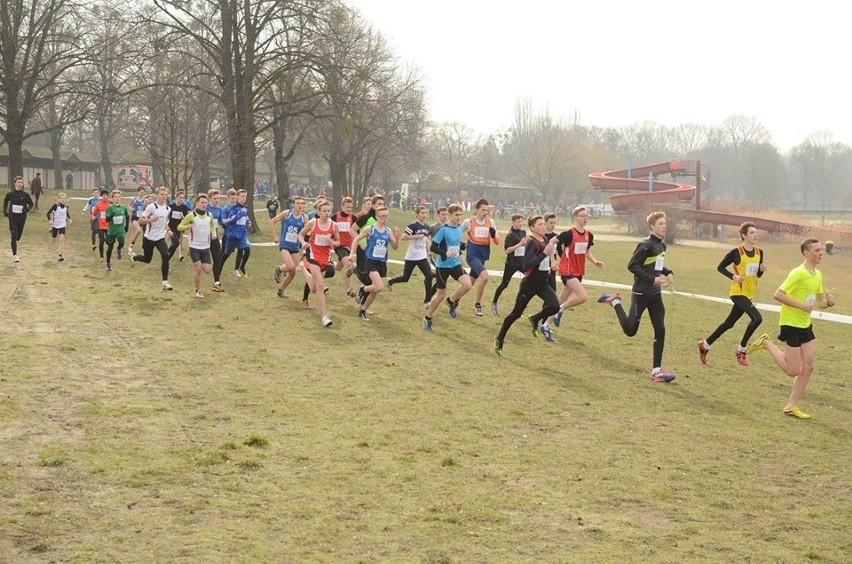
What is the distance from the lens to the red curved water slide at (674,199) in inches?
2165

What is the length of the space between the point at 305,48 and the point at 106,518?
27524 mm

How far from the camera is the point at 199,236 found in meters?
16.9

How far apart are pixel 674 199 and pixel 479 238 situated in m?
51.1

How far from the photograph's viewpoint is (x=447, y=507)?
6793 mm

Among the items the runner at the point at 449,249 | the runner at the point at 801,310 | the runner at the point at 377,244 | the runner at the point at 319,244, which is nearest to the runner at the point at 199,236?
the runner at the point at 319,244

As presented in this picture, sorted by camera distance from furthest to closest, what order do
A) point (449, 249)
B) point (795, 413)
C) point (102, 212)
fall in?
point (102, 212) < point (449, 249) < point (795, 413)

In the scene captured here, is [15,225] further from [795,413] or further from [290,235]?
[795,413]

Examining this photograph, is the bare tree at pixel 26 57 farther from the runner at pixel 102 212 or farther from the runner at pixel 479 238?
the runner at pixel 479 238

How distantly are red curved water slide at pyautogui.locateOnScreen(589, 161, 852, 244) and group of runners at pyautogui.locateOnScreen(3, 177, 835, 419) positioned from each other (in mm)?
34224

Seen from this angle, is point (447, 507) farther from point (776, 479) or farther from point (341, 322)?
point (341, 322)

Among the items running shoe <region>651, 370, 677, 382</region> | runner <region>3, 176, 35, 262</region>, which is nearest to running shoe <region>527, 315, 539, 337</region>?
running shoe <region>651, 370, 677, 382</region>

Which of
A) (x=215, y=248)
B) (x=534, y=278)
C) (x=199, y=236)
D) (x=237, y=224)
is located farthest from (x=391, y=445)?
(x=237, y=224)

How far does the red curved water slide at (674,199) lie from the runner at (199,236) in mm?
35942

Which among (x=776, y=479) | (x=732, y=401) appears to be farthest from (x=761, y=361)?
(x=776, y=479)
